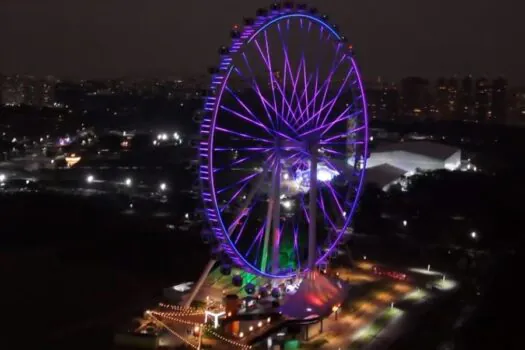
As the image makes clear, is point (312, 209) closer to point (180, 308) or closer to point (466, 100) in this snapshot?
point (180, 308)

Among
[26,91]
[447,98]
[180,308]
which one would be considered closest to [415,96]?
[447,98]

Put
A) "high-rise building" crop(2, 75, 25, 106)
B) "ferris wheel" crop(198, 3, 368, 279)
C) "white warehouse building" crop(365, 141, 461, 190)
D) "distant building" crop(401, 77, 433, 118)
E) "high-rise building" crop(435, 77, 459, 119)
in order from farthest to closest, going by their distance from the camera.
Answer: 1. "high-rise building" crop(2, 75, 25, 106)
2. "distant building" crop(401, 77, 433, 118)
3. "high-rise building" crop(435, 77, 459, 119)
4. "white warehouse building" crop(365, 141, 461, 190)
5. "ferris wheel" crop(198, 3, 368, 279)

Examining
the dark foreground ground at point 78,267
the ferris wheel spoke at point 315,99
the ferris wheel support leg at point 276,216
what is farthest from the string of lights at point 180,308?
the ferris wheel spoke at point 315,99

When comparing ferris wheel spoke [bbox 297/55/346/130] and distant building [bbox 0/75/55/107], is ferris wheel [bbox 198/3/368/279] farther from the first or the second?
distant building [bbox 0/75/55/107]

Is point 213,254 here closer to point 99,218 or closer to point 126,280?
point 126,280

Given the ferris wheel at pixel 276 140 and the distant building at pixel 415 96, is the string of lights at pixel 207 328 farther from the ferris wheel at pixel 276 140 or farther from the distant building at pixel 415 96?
the distant building at pixel 415 96

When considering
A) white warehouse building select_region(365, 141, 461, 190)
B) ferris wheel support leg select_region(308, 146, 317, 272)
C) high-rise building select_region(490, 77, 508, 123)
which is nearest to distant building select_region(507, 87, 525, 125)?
high-rise building select_region(490, 77, 508, 123)
